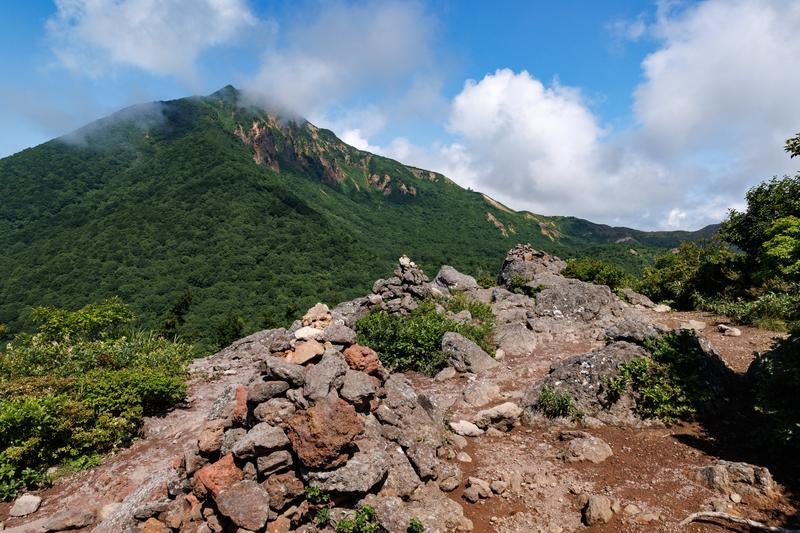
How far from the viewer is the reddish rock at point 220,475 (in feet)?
19.1

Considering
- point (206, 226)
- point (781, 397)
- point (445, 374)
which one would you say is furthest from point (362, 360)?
point (206, 226)

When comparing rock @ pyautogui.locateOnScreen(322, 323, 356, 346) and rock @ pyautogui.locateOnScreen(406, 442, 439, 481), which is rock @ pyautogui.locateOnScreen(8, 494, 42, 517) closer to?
rock @ pyautogui.locateOnScreen(322, 323, 356, 346)

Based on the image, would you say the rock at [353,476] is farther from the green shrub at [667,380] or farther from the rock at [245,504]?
the green shrub at [667,380]

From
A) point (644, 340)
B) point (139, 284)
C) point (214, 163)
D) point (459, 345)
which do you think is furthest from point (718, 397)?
point (214, 163)

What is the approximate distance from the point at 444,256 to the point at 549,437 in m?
93.6

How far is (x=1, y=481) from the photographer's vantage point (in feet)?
→ 26.1

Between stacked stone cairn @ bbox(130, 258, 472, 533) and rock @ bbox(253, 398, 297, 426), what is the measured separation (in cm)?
2

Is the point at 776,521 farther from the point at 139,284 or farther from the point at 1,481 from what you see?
the point at 139,284

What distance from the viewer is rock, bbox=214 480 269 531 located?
5422 mm

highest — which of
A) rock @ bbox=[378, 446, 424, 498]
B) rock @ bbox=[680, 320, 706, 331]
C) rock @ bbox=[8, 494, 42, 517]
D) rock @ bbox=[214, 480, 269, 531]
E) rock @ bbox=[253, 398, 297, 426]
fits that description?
rock @ bbox=[680, 320, 706, 331]

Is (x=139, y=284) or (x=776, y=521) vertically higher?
(x=776, y=521)

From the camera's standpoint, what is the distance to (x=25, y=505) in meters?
7.46

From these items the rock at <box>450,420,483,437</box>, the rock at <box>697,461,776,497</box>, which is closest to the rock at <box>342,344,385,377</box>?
the rock at <box>450,420,483,437</box>

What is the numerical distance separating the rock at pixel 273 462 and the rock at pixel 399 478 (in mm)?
1508
